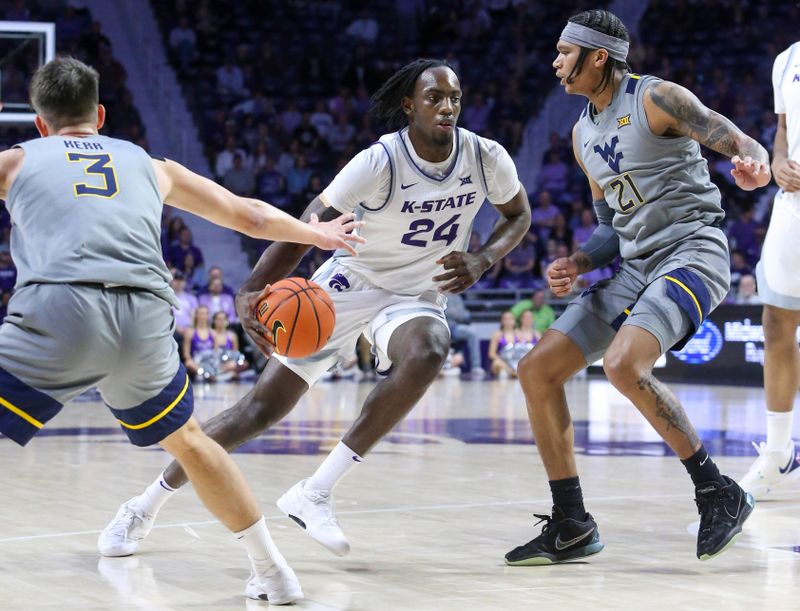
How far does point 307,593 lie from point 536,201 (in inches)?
647

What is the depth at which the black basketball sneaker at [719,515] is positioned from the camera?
4664 millimetres

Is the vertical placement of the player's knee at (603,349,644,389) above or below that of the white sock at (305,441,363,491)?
above

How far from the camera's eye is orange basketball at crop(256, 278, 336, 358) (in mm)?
4562

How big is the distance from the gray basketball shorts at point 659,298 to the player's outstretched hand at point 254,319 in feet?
4.09

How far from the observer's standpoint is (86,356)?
3744 mm

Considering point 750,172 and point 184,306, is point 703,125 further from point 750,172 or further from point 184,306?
point 184,306

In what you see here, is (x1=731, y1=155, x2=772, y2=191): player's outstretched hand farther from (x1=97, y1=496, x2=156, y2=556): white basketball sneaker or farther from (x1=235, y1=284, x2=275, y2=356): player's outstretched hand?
(x1=97, y1=496, x2=156, y2=556): white basketball sneaker

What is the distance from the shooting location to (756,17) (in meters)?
22.6

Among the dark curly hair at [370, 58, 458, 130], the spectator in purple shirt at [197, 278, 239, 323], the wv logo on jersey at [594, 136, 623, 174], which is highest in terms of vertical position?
the dark curly hair at [370, 58, 458, 130]

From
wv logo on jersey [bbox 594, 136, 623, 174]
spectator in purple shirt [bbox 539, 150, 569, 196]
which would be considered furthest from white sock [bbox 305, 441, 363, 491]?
spectator in purple shirt [bbox 539, 150, 569, 196]

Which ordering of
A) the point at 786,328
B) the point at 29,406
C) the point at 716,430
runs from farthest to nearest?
the point at 716,430, the point at 786,328, the point at 29,406

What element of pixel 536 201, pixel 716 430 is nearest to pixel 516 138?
pixel 536 201

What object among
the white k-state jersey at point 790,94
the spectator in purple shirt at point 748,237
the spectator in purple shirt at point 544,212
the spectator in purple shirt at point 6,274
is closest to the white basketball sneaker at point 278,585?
the white k-state jersey at point 790,94

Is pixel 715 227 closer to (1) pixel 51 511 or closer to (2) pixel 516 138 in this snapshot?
(1) pixel 51 511
